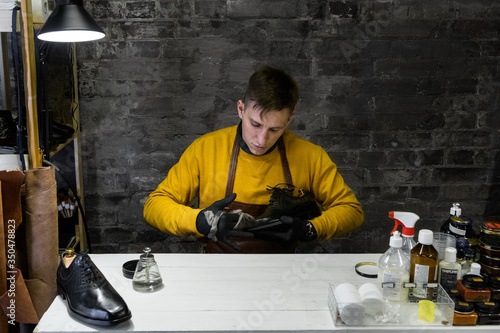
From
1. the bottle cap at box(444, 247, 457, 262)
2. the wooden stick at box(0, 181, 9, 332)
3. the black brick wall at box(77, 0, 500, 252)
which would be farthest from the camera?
the black brick wall at box(77, 0, 500, 252)

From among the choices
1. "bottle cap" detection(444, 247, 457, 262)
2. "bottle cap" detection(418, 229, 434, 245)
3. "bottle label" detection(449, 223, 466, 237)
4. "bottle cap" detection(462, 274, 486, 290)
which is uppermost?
"bottle cap" detection(418, 229, 434, 245)

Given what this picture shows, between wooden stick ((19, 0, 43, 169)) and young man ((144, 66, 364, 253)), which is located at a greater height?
wooden stick ((19, 0, 43, 169))

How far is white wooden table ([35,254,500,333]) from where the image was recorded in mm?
1447

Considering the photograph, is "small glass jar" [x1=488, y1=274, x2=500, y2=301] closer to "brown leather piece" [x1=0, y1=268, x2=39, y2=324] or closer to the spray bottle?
the spray bottle

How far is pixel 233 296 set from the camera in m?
1.61

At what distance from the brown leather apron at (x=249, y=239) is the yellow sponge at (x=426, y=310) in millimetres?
1141

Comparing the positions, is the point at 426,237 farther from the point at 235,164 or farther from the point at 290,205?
the point at 235,164

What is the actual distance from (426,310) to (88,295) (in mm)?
995

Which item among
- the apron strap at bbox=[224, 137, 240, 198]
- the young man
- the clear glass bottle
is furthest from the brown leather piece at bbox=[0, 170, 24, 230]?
the apron strap at bbox=[224, 137, 240, 198]

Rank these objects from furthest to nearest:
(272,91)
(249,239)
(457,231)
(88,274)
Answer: (249,239) < (272,91) < (457,231) < (88,274)

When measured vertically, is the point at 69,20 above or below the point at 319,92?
above

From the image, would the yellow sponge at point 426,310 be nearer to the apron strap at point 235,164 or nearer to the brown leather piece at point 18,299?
the apron strap at point 235,164

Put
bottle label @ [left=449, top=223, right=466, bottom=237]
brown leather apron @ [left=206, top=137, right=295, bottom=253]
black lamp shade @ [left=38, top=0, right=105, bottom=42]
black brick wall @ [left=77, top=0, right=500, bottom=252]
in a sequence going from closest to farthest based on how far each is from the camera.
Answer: bottle label @ [left=449, top=223, right=466, bottom=237]
black lamp shade @ [left=38, top=0, right=105, bottom=42]
brown leather apron @ [left=206, top=137, right=295, bottom=253]
black brick wall @ [left=77, top=0, right=500, bottom=252]

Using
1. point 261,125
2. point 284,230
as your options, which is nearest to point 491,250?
Answer: point 284,230
